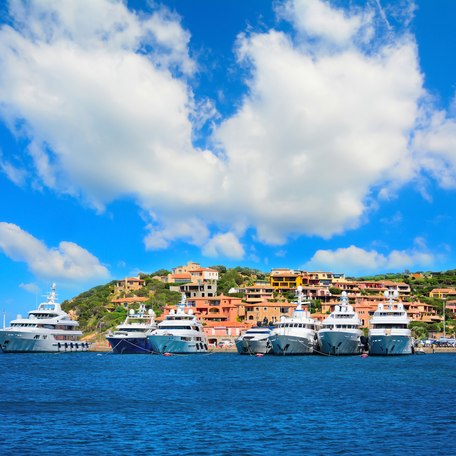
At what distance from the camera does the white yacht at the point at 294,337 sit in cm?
10544

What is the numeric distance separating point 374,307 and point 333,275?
36.4 m

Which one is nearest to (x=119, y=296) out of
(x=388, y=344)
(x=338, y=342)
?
(x=338, y=342)

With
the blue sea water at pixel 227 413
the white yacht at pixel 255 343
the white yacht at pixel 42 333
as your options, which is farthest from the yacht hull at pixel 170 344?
the blue sea water at pixel 227 413

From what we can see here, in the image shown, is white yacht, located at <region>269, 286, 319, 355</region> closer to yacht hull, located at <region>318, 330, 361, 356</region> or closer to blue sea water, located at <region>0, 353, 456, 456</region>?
yacht hull, located at <region>318, 330, 361, 356</region>

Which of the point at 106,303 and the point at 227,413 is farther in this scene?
the point at 106,303

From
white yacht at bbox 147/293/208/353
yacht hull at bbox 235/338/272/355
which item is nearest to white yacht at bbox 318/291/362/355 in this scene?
yacht hull at bbox 235/338/272/355

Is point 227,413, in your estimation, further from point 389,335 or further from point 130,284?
point 130,284

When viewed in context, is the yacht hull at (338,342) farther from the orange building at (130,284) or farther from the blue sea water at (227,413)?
the orange building at (130,284)

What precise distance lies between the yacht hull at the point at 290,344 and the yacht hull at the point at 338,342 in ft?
8.23

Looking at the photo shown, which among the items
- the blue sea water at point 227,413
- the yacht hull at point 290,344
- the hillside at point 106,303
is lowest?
the blue sea water at point 227,413

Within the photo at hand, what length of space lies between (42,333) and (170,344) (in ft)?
83.9

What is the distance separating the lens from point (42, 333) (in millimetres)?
120438

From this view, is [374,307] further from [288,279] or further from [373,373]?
[373,373]

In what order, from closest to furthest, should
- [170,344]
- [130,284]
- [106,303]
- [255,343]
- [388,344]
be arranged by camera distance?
[388,344], [170,344], [255,343], [106,303], [130,284]
